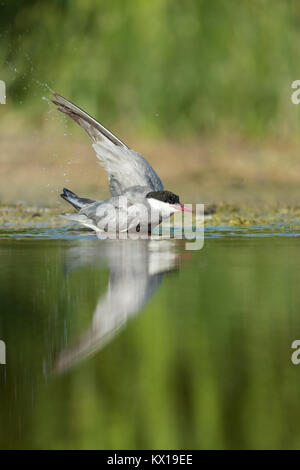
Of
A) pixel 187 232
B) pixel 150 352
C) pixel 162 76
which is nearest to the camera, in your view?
pixel 150 352

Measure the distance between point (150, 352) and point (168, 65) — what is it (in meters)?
9.00

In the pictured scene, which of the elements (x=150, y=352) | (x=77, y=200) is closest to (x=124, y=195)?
(x=77, y=200)

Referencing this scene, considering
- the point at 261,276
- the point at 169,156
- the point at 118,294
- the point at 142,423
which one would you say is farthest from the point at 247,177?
Answer: the point at 142,423

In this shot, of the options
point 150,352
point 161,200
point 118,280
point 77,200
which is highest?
point 77,200

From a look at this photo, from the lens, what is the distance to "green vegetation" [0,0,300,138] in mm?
12516

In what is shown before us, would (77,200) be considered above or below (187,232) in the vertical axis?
above

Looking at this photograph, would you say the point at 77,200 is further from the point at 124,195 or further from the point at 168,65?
the point at 168,65

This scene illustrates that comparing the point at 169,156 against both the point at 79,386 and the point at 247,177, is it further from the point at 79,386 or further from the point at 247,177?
the point at 79,386

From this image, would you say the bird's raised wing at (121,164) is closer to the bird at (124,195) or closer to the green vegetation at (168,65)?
the bird at (124,195)

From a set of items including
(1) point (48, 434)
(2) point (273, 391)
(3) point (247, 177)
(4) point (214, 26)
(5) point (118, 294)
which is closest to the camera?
(1) point (48, 434)

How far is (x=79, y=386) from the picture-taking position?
11.3ft

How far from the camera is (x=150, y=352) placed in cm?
391

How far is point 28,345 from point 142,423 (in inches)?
44.5

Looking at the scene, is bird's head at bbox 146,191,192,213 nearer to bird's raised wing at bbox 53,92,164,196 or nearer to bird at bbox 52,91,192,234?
bird at bbox 52,91,192,234
